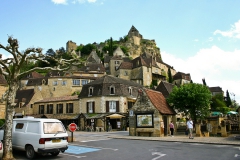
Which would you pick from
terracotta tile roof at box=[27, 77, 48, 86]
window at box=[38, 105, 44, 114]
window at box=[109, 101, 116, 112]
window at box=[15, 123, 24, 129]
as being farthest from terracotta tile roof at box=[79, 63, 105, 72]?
window at box=[15, 123, 24, 129]

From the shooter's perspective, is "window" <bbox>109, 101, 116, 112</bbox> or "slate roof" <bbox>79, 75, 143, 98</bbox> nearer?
"window" <bbox>109, 101, 116, 112</bbox>

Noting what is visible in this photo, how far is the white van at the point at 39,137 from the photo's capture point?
404 inches

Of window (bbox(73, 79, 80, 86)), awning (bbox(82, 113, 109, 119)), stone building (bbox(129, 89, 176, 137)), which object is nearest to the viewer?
stone building (bbox(129, 89, 176, 137))

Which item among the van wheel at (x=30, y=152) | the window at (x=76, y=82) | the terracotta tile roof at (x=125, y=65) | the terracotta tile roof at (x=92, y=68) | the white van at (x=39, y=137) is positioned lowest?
the van wheel at (x=30, y=152)

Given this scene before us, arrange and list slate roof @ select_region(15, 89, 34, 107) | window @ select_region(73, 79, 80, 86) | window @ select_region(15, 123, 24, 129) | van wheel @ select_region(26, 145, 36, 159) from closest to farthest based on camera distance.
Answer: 1. van wheel @ select_region(26, 145, 36, 159)
2. window @ select_region(15, 123, 24, 129)
3. slate roof @ select_region(15, 89, 34, 107)
4. window @ select_region(73, 79, 80, 86)

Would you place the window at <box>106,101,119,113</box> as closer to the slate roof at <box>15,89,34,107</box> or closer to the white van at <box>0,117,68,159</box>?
the slate roof at <box>15,89,34,107</box>

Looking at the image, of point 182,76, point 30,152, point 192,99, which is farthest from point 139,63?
point 30,152

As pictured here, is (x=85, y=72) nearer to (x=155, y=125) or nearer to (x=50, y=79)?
(x=50, y=79)

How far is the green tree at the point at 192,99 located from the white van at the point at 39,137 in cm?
1628

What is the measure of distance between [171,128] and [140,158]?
11.9m

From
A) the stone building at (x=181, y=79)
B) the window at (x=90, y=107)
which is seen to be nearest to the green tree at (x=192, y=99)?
the window at (x=90, y=107)

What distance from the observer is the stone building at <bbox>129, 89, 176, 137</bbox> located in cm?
2122

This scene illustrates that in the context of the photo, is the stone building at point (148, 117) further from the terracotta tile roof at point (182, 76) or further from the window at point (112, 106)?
the terracotta tile roof at point (182, 76)

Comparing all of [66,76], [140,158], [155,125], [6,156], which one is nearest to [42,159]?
[6,156]
